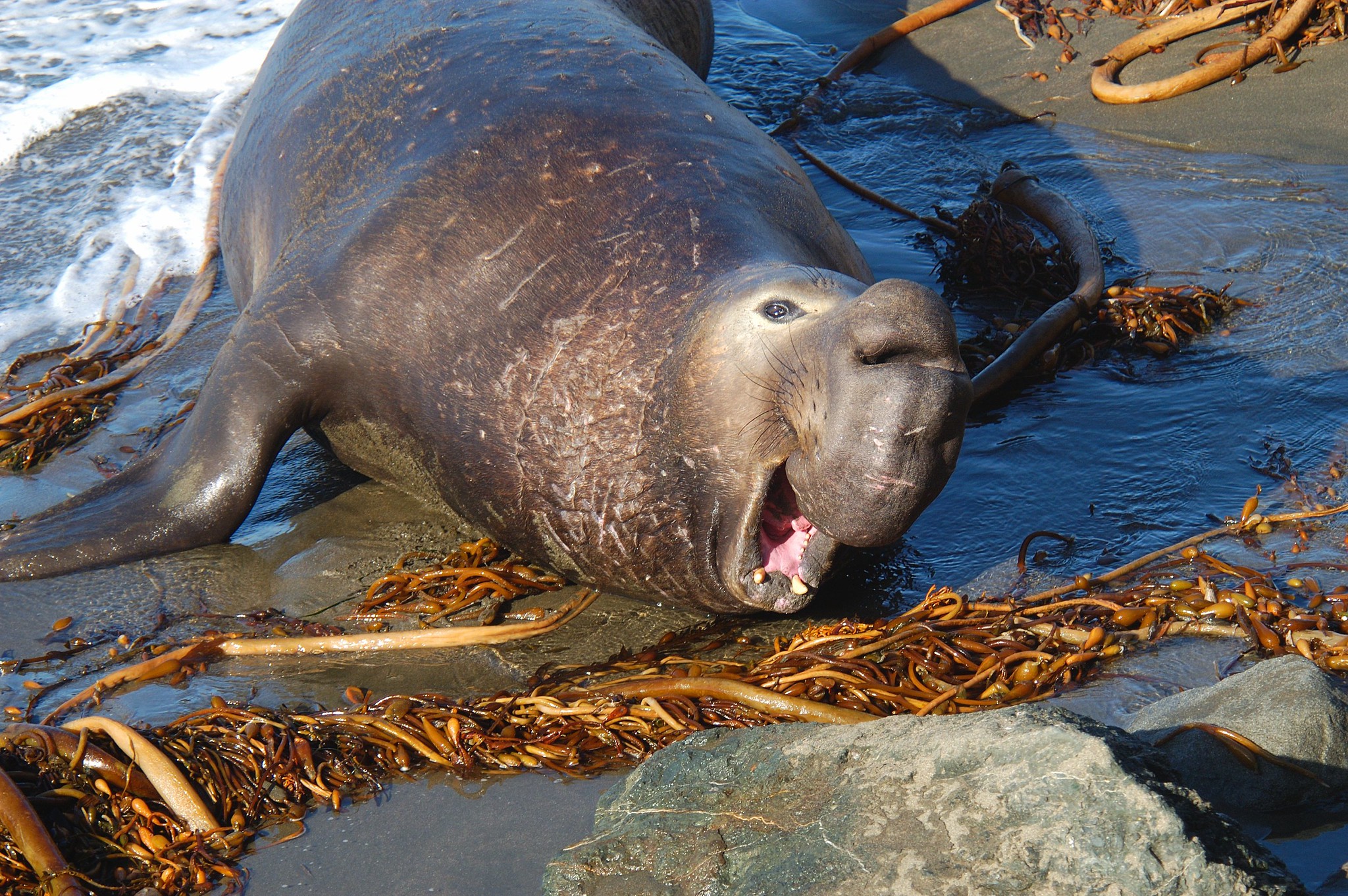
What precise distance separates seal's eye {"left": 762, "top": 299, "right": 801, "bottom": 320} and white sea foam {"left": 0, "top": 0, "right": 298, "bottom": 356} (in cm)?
501

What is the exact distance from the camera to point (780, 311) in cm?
364

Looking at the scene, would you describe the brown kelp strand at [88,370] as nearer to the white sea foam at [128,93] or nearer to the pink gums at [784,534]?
the white sea foam at [128,93]

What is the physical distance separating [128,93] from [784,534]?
356 inches

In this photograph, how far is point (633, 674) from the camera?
3.92m

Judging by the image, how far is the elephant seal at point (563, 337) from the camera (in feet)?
11.1

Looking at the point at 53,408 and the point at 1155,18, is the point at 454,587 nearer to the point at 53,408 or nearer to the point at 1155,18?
the point at 53,408

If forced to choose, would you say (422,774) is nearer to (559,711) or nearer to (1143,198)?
(559,711)

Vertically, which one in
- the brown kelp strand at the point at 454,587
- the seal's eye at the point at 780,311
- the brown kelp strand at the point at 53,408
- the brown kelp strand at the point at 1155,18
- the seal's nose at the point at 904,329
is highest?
the seal's nose at the point at 904,329

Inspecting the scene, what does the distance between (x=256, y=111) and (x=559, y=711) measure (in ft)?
12.8

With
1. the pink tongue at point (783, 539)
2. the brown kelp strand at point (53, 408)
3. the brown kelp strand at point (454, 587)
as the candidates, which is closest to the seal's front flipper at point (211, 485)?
the brown kelp strand at point (454, 587)

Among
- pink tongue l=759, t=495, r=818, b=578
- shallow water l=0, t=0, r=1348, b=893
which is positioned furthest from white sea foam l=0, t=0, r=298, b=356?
pink tongue l=759, t=495, r=818, b=578

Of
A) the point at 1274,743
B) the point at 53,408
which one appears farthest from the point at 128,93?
the point at 1274,743

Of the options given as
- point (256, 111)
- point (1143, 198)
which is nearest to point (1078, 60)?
point (1143, 198)

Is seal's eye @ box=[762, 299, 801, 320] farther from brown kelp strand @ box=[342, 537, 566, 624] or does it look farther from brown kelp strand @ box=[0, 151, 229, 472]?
brown kelp strand @ box=[0, 151, 229, 472]
